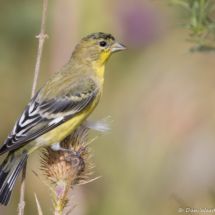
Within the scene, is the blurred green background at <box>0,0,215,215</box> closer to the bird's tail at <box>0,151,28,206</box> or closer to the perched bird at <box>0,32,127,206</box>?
the perched bird at <box>0,32,127,206</box>

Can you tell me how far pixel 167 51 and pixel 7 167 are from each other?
12.1ft

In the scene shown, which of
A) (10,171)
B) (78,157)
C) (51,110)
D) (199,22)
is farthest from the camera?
(51,110)

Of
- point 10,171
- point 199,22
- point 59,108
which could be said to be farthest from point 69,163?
point 199,22

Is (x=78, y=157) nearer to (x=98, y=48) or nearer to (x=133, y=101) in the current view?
(x=98, y=48)

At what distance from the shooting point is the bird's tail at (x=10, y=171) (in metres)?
2.54

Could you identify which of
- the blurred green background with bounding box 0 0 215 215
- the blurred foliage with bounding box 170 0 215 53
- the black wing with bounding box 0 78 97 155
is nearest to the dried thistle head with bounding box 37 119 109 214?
the black wing with bounding box 0 78 97 155

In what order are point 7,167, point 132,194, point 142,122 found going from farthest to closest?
point 142,122 → point 132,194 → point 7,167

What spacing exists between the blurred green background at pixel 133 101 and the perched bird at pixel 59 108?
65cm

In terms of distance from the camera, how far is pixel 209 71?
423 centimetres

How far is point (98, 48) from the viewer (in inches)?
137

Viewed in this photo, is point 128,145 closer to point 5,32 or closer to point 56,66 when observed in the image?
point 56,66

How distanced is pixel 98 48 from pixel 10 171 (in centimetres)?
168

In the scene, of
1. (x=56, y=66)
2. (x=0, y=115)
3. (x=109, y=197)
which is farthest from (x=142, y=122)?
(x=0, y=115)

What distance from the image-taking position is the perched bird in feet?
8.59
